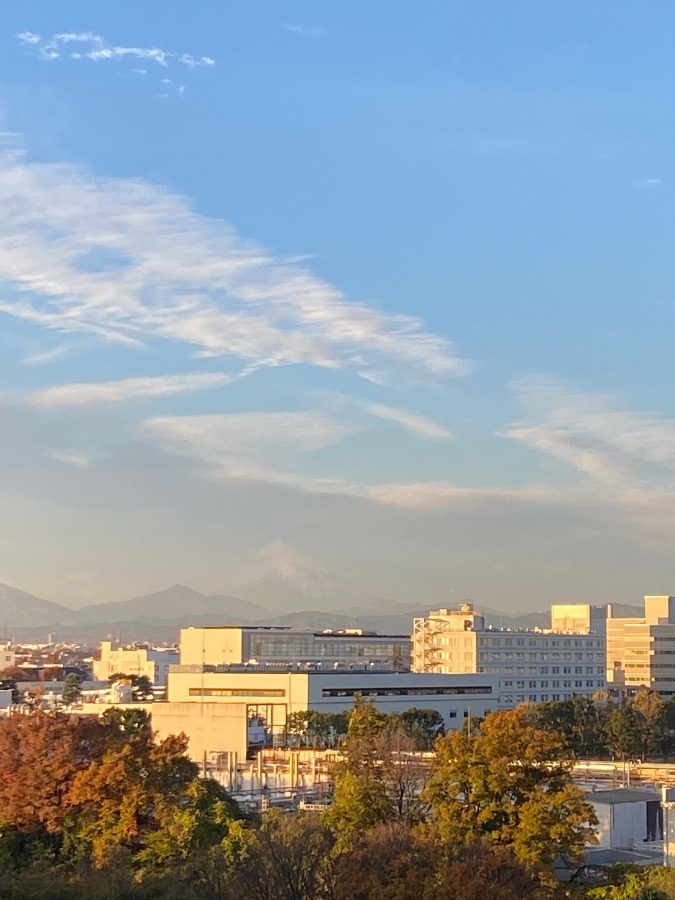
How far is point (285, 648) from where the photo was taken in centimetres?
13388

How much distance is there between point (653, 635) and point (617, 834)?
119 metres

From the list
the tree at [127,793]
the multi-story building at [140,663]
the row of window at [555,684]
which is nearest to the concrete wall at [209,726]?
the tree at [127,793]

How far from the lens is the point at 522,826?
114 feet

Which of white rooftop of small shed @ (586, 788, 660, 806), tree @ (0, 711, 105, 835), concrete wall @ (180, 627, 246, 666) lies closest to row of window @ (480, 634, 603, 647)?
concrete wall @ (180, 627, 246, 666)

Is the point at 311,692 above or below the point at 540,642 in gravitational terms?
below

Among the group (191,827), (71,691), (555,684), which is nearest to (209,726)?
(191,827)

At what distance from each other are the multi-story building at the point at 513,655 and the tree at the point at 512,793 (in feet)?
292

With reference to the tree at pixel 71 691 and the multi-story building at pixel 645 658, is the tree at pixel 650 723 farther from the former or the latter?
the multi-story building at pixel 645 658

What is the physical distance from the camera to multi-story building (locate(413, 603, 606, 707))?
130 meters

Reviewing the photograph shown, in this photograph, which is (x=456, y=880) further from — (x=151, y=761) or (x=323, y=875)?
(x=151, y=761)

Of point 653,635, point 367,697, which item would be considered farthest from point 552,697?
point 367,697

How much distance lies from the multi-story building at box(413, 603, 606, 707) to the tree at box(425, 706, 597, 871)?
8903 centimetres

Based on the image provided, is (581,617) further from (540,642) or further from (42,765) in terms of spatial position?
(42,765)

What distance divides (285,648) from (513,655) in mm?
21718
